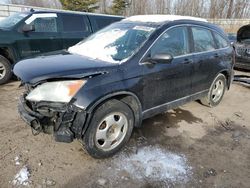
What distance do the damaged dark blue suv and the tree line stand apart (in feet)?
59.7

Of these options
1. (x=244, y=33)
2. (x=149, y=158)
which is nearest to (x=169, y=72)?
(x=149, y=158)

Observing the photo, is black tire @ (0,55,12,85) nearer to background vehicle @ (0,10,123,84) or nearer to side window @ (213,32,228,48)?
background vehicle @ (0,10,123,84)

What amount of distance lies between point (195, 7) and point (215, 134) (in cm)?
2059

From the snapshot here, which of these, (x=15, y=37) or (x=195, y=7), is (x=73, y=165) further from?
(x=195, y=7)

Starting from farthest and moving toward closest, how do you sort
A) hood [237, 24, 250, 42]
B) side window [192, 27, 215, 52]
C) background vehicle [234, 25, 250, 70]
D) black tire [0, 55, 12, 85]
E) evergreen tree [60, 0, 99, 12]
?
1. evergreen tree [60, 0, 99, 12]
2. hood [237, 24, 250, 42]
3. background vehicle [234, 25, 250, 70]
4. black tire [0, 55, 12, 85]
5. side window [192, 27, 215, 52]

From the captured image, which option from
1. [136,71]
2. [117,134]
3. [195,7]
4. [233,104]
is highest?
[195,7]

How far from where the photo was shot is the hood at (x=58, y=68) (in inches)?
112

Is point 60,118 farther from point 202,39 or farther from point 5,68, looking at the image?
point 5,68

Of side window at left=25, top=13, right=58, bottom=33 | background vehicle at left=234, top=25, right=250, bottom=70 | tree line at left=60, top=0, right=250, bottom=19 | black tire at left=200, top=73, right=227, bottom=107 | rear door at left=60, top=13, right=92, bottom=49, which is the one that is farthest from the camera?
tree line at left=60, top=0, right=250, bottom=19

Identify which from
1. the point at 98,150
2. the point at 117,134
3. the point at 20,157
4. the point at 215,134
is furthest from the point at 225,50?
the point at 20,157

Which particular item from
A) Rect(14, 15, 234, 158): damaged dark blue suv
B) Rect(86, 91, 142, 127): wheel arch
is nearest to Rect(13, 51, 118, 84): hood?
Rect(14, 15, 234, 158): damaged dark blue suv

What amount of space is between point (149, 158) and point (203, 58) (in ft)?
7.20

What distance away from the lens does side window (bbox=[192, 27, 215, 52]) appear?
433cm

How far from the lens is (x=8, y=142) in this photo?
3.62 metres
